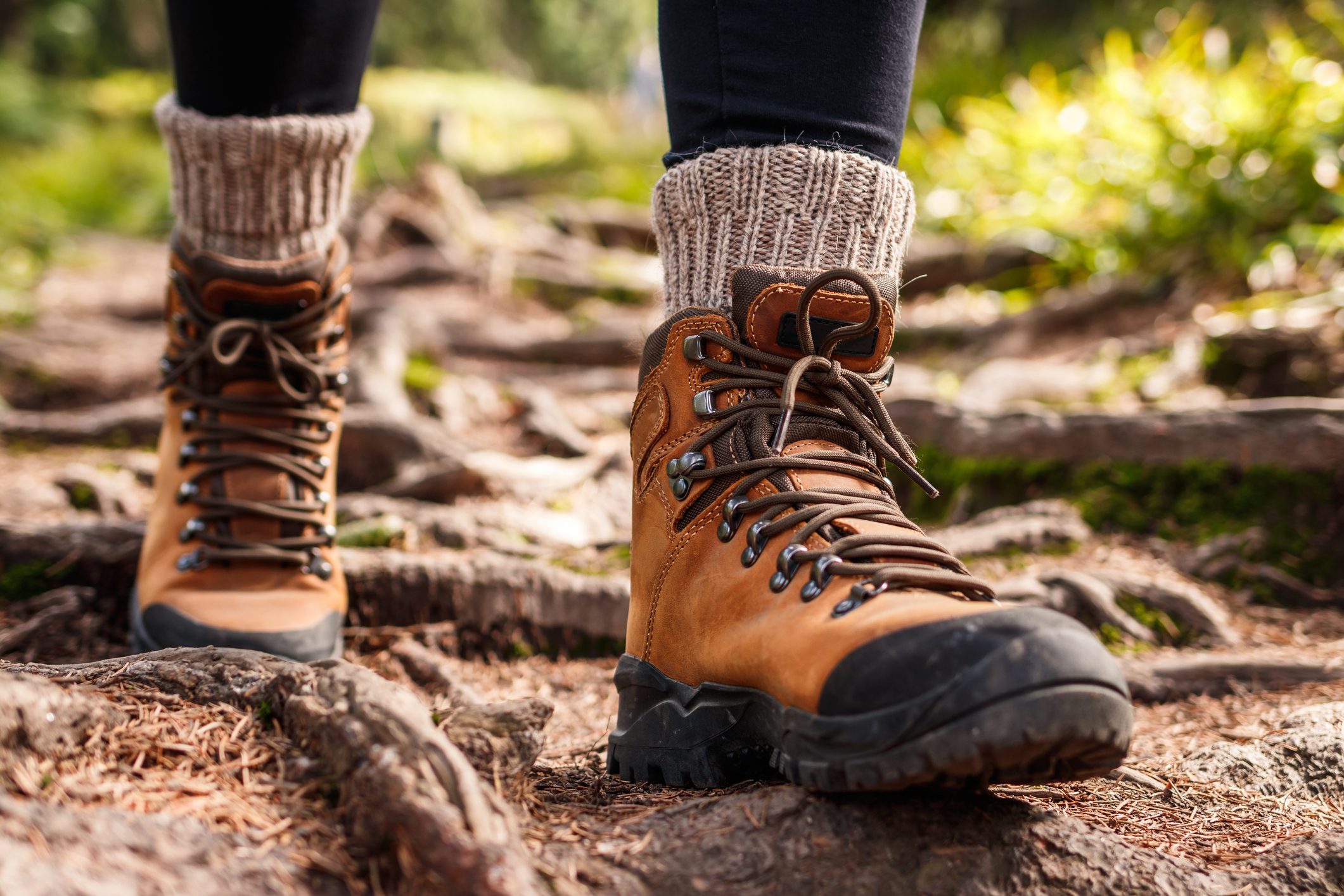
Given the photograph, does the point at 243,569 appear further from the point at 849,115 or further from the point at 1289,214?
the point at 1289,214

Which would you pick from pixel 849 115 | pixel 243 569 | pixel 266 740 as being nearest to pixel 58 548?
pixel 243 569

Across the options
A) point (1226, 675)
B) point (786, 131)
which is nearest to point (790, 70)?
point (786, 131)

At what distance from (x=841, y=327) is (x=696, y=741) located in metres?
0.65

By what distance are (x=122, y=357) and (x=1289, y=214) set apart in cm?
571

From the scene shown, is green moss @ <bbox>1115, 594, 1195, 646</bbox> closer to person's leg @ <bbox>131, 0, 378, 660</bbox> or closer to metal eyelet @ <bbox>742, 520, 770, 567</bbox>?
metal eyelet @ <bbox>742, 520, 770, 567</bbox>

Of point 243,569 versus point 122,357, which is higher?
point 122,357

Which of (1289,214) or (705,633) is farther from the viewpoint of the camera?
(1289,214)

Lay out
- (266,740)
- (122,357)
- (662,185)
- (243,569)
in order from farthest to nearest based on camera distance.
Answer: (122,357) < (243,569) < (662,185) < (266,740)

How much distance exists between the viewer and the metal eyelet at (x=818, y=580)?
1.31 metres

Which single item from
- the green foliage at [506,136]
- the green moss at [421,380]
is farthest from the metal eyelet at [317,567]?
the green foliage at [506,136]

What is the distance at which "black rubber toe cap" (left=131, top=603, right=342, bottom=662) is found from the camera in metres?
1.80

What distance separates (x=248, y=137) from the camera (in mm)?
2012

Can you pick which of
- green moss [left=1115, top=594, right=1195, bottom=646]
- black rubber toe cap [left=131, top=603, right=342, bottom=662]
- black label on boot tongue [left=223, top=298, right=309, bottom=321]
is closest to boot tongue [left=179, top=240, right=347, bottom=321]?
black label on boot tongue [left=223, top=298, right=309, bottom=321]

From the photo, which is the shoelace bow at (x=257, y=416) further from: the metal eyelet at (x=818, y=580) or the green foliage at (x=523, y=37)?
the green foliage at (x=523, y=37)
